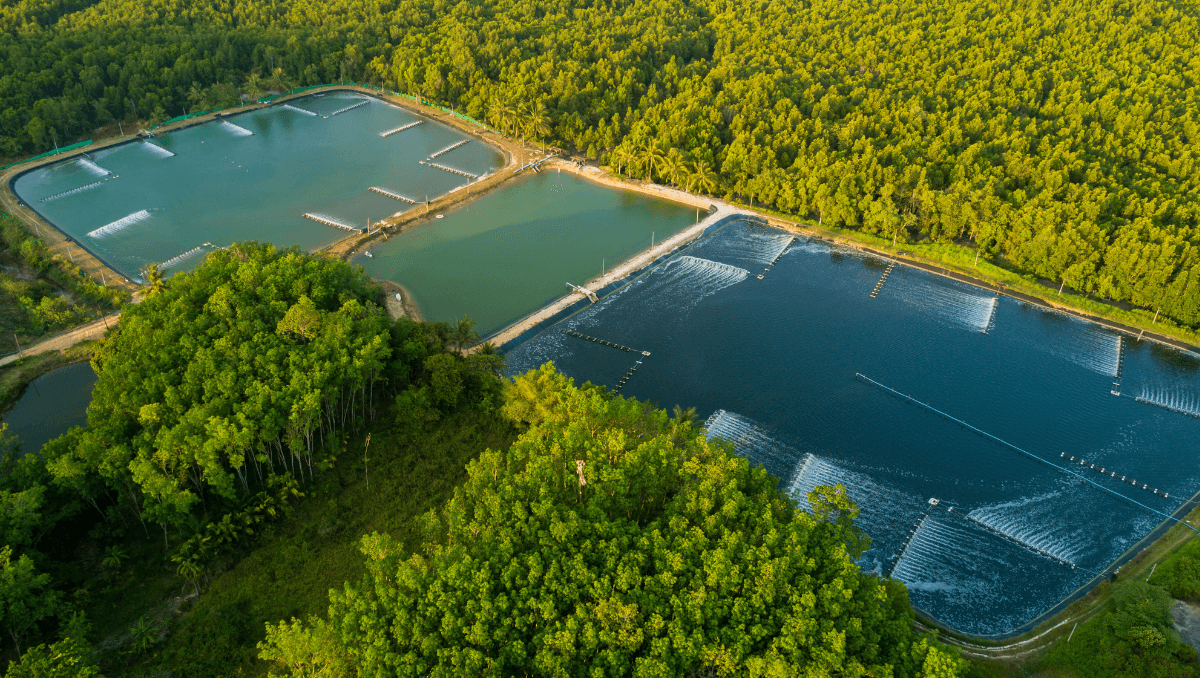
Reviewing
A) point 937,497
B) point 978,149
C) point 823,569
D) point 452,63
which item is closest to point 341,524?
point 823,569

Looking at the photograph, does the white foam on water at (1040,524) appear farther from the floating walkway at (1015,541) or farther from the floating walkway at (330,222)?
the floating walkway at (330,222)

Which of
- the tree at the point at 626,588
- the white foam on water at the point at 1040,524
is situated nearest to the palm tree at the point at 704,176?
the white foam on water at the point at 1040,524

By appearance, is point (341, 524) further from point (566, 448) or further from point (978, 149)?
point (978, 149)

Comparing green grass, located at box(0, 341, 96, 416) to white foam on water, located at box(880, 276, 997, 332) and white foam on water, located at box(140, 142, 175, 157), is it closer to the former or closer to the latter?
white foam on water, located at box(140, 142, 175, 157)

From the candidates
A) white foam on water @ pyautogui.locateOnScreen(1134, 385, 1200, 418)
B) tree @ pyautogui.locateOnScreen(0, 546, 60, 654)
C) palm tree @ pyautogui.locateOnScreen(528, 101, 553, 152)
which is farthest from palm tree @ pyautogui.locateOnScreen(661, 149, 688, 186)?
tree @ pyautogui.locateOnScreen(0, 546, 60, 654)

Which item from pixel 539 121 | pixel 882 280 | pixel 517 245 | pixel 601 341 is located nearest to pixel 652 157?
pixel 539 121

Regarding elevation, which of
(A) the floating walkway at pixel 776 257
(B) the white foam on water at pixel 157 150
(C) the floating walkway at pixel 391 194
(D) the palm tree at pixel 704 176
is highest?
(D) the palm tree at pixel 704 176
